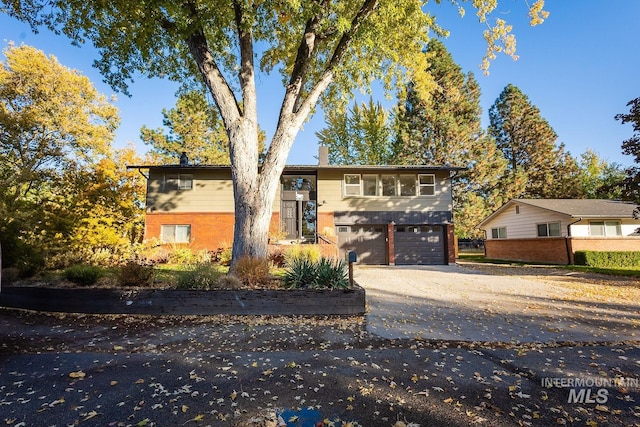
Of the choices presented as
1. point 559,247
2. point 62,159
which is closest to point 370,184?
point 559,247

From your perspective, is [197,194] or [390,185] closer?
[197,194]

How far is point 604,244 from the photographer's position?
55.0 ft

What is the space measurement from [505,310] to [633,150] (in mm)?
9522

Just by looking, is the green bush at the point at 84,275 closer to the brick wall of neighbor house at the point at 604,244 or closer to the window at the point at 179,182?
the window at the point at 179,182

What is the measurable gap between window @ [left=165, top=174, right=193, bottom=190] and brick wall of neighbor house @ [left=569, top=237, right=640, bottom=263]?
20.7m

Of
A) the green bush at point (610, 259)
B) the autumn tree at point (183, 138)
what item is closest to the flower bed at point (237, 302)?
the green bush at point (610, 259)

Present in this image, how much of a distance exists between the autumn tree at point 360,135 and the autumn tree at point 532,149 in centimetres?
1165

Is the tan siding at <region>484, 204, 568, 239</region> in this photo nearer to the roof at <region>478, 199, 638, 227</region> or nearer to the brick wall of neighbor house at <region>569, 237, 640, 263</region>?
the roof at <region>478, 199, 638, 227</region>

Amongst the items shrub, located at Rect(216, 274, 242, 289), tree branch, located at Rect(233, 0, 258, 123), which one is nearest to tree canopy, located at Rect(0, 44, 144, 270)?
shrub, located at Rect(216, 274, 242, 289)

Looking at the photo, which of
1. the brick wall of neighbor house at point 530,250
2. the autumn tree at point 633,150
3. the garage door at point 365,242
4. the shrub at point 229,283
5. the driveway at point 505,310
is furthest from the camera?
the brick wall of neighbor house at point 530,250

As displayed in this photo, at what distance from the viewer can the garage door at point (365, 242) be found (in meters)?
16.8

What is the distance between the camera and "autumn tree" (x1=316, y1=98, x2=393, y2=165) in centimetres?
2883

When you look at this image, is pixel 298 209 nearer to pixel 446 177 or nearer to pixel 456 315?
pixel 446 177

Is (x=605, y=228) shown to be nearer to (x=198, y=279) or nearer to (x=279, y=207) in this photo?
(x=279, y=207)
